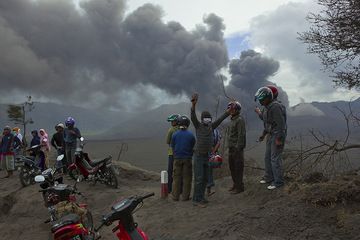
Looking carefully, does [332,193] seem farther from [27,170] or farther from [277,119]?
[27,170]

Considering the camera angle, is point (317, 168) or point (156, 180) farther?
point (156, 180)

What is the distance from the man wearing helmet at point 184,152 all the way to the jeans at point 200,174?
0.40m

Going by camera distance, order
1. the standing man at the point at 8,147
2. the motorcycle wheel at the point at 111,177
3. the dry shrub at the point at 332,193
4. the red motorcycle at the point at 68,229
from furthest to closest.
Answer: the standing man at the point at 8,147 → the motorcycle wheel at the point at 111,177 → the dry shrub at the point at 332,193 → the red motorcycle at the point at 68,229

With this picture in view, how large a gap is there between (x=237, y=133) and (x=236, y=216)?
7.87 feet

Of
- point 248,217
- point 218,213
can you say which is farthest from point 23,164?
point 248,217

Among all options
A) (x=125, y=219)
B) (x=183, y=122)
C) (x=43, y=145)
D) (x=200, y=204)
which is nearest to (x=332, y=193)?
(x=200, y=204)

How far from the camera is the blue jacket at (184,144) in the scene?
998 cm

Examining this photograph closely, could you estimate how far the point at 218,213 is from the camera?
8.57 metres

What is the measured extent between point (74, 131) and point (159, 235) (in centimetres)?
644

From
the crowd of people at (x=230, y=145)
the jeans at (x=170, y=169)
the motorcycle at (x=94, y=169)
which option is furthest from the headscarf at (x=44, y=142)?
the crowd of people at (x=230, y=145)

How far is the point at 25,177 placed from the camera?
45.9 feet

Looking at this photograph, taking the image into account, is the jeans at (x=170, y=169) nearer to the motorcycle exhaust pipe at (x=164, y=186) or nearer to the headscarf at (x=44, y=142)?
the motorcycle exhaust pipe at (x=164, y=186)

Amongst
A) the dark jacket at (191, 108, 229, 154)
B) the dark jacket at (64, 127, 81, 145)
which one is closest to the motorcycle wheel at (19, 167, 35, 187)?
the dark jacket at (64, 127, 81, 145)

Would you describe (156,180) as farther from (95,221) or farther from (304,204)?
(304,204)
